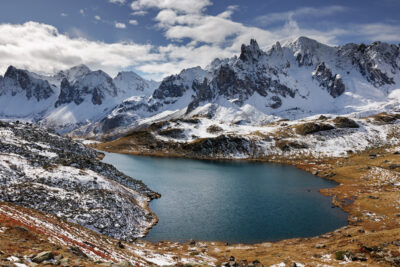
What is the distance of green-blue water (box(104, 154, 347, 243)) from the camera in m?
56.7

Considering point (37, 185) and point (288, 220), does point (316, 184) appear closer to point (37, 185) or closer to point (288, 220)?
point (288, 220)

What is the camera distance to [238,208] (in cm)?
7269

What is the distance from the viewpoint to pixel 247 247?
49750 millimetres

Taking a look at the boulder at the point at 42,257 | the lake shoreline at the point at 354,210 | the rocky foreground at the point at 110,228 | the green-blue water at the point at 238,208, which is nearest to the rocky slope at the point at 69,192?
the rocky foreground at the point at 110,228

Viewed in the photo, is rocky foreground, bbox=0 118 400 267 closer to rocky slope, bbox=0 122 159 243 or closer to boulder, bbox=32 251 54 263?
boulder, bbox=32 251 54 263

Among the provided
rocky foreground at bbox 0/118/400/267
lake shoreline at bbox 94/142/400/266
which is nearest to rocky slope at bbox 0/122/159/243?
rocky foreground at bbox 0/118/400/267

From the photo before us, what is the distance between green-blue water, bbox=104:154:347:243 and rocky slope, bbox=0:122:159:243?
5915 mm

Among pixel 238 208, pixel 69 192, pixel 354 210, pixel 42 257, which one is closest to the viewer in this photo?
pixel 42 257

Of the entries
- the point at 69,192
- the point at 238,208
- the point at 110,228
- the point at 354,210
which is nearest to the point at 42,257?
the point at 110,228

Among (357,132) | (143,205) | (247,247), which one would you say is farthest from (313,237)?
(357,132)

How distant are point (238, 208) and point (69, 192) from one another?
139 ft

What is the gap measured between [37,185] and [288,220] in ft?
185

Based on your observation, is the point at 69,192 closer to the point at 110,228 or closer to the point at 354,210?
the point at 110,228

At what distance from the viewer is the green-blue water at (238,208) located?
186ft
